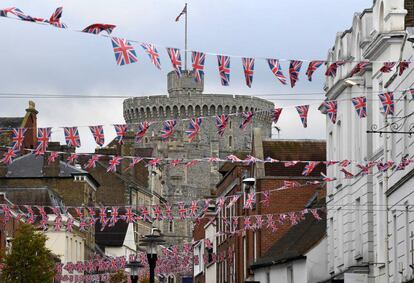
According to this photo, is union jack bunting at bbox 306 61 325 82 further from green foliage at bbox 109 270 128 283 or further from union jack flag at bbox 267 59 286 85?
green foliage at bbox 109 270 128 283

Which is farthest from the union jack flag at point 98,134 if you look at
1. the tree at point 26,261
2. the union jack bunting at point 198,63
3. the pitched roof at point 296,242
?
the tree at point 26,261

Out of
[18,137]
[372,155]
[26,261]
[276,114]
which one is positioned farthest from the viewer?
[26,261]

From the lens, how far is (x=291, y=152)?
69250mm

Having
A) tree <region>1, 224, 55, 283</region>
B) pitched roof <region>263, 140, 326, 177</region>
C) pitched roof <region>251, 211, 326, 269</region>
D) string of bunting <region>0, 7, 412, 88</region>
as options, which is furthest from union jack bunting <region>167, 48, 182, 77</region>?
tree <region>1, 224, 55, 283</region>

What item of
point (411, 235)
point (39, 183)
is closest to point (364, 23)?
point (411, 235)

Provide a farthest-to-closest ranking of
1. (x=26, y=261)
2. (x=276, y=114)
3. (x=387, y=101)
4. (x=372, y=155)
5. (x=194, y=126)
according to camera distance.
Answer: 1. (x=26, y=261)
2. (x=372, y=155)
3. (x=194, y=126)
4. (x=276, y=114)
5. (x=387, y=101)

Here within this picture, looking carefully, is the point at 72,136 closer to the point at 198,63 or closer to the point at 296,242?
the point at 198,63

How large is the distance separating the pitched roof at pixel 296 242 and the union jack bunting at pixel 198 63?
21.8m

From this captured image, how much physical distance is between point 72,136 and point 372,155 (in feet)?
32.2

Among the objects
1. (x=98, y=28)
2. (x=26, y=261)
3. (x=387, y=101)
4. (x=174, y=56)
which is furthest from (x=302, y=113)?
(x=26, y=261)

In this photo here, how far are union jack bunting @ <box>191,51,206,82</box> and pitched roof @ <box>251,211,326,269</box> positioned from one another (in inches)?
860

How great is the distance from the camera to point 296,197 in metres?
65.4

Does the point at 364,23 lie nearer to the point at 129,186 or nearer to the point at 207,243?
the point at 207,243

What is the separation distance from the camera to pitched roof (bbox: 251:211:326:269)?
55.8 metres
